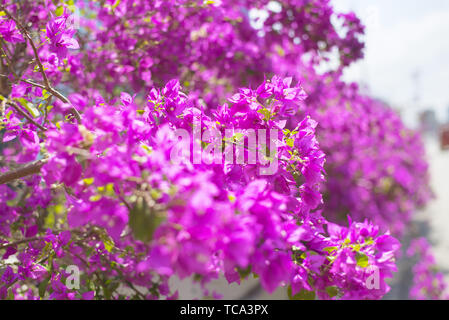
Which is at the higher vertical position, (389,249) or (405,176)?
(405,176)

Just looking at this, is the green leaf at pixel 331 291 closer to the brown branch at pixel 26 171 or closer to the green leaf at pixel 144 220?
the green leaf at pixel 144 220

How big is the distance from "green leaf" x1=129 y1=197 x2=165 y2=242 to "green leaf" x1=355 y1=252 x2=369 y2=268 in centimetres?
83

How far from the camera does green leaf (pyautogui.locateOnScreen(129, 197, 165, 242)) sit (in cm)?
90

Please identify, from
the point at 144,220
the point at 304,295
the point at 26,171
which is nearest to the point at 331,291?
the point at 304,295

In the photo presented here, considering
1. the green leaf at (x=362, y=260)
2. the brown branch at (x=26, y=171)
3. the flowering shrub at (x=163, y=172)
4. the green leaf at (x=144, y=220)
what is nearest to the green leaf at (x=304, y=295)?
the flowering shrub at (x=163, y=172)

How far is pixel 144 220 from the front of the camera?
917 millimetres

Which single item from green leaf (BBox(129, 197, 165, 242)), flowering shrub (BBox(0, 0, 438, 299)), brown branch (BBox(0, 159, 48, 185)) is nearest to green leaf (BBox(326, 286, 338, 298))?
flowering shrub (BBox(0, 0, 438, 299))

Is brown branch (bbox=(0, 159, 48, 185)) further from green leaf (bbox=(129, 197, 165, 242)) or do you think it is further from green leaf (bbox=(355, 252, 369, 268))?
green leaf (bbox=(355, 252, 369, 268))

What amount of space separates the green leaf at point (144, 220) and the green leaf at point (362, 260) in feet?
2.71

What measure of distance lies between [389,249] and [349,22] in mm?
2884

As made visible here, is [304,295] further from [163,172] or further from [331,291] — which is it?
[163,172]

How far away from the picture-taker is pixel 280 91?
1.53m
